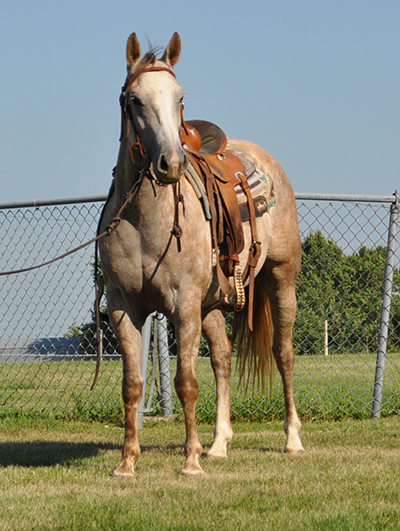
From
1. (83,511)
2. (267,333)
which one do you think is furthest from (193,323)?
(267,333)

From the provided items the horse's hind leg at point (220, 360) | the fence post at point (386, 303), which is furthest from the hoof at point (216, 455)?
the fence post at point (386, 303)

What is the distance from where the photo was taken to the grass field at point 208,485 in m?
3.14

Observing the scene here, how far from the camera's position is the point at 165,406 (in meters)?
7.04

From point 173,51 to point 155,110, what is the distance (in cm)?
58

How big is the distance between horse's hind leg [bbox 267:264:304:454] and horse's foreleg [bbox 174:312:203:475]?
1410 millimetres

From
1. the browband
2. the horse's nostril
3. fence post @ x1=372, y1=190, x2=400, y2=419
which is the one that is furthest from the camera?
fence post @ x1=372, y1=190, x2=400, y2=419

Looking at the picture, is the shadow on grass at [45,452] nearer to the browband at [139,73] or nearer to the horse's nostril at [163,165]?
the horse's nostril at [163,165]

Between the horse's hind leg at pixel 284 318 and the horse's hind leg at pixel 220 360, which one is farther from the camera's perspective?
the horse's hind leg at pixel 284 318

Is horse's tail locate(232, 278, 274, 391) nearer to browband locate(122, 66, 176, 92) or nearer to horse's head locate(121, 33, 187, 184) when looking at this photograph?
horse's head locate(121, 33, 187, 184)

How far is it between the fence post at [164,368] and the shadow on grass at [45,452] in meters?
1.33

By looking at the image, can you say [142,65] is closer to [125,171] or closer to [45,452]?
[125,171]

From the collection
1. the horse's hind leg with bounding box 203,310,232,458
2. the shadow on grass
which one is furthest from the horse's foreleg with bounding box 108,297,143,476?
the horse's hind leg with bounding box 203,310,232,458

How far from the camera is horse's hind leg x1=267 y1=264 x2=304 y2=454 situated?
5.68m

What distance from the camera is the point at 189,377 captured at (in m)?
4.32
